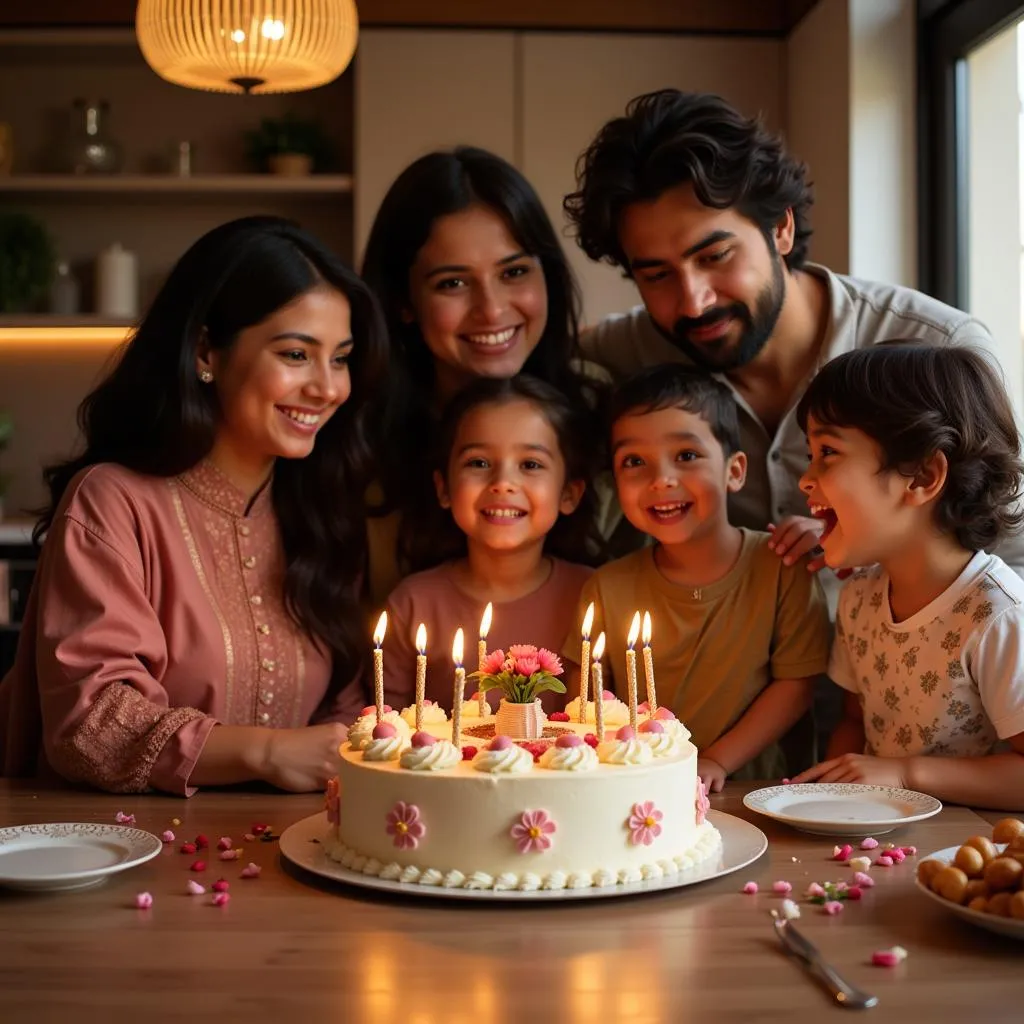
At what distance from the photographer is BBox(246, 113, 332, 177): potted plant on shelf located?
17.8 feet

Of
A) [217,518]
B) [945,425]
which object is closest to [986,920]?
[945,425]

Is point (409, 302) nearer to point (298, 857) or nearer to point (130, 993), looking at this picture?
point (298, 857)

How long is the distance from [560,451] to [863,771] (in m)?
0.90

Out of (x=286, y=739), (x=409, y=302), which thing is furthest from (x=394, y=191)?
(x=286, y=739)

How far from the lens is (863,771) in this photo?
2.06m

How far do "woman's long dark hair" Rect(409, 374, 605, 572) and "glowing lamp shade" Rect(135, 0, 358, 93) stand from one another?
146cm

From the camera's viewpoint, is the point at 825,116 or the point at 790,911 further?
the point at 825,116

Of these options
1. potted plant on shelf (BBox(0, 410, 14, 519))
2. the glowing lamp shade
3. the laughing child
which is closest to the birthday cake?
the laughing child

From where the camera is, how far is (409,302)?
2.99 meters

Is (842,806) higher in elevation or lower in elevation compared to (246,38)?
lower

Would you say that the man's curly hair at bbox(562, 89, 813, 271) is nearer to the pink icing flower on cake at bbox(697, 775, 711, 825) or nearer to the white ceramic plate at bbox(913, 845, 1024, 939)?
the pink icing flower on cake at bbox(697, 775, 711, 825)

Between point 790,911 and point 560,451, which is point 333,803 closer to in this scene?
Result: point 790,911

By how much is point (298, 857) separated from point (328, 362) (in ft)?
3.33

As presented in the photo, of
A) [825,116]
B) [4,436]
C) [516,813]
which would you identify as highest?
[825,116]
